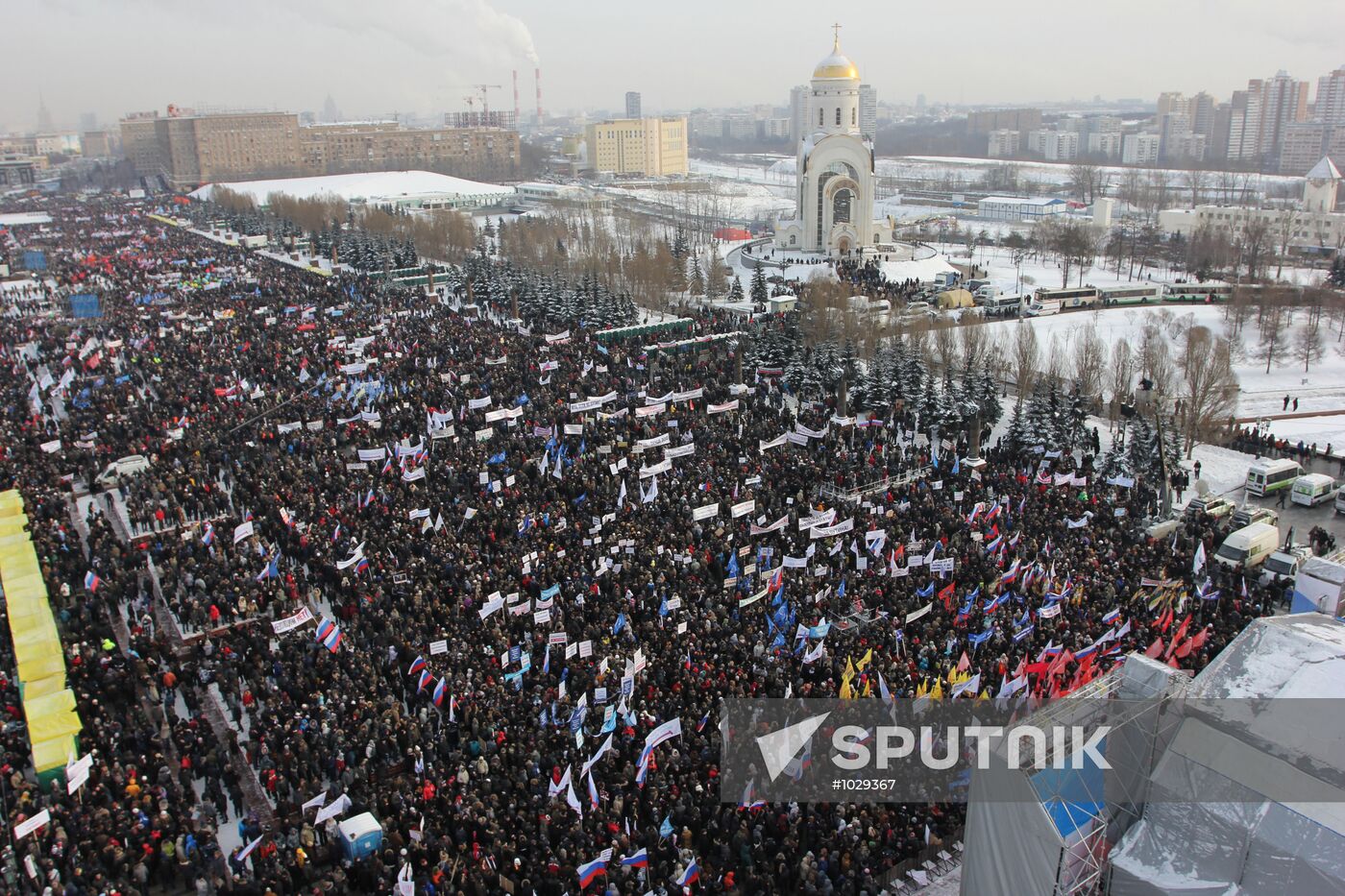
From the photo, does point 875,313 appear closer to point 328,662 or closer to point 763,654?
point 763,654

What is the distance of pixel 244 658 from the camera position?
1344 centimetres

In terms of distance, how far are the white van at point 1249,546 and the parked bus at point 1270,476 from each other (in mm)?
3362

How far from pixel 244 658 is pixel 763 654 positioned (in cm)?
702

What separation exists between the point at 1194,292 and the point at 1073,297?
19.1 feet

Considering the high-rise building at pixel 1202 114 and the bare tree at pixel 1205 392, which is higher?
the high-rise building at pixel 1202 114

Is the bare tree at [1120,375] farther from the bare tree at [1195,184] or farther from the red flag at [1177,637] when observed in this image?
the bare tree at [1195,184]

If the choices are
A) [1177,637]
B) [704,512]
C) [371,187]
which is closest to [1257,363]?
[1177,637]

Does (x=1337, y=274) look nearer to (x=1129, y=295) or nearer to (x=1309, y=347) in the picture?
(x=1129, y=295)

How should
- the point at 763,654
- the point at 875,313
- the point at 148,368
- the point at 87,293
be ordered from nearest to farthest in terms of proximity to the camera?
the point at 763,654
the point at 148,368
the point at 875,313
the point at 87,293

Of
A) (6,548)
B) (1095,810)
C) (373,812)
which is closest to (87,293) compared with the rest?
(6,548)

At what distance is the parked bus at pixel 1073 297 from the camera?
38688mm

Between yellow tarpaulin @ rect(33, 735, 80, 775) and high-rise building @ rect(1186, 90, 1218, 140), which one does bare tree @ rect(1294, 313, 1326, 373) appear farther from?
high-rise building @ rect(1186, 90, 1218, 140)

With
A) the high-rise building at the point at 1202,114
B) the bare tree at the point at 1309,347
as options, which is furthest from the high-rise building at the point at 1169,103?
the bare tree at the point at 1309,347

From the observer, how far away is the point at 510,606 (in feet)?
45.9
